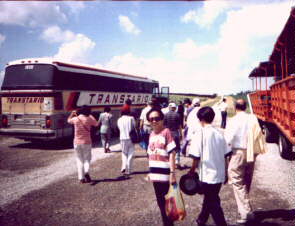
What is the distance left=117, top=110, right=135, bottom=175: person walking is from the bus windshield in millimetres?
4994

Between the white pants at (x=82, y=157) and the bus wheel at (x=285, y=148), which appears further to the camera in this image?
the bus wheel at (x=285, y=148)

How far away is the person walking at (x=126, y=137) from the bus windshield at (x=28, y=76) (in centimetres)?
499

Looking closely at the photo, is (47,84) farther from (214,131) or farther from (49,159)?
(214,131)

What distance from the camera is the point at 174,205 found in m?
3.15

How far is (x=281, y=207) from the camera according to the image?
443 centimetres

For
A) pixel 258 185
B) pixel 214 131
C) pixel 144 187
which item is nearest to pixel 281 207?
pixel 258 185

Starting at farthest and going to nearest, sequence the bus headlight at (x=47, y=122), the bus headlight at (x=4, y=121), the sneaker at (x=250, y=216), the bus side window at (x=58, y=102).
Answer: the bus headlight at (x=4, y=121) → the bus side window at (x=58, y=102) → the bus headlight at (x=47, y=122) → the sneaker at (x=250, y=216)

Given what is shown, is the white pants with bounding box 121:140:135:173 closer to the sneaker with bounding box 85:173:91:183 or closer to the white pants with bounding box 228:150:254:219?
the sneaker with bounding box 85:173:91:183

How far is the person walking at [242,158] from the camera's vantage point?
3.83 meters

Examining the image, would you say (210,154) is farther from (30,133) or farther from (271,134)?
(30,133)

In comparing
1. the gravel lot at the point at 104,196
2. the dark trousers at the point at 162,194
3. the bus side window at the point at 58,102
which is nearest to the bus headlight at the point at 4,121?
the bus side window at the point at 58,102

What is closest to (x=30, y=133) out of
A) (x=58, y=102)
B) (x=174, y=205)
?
(x=58, y=102)

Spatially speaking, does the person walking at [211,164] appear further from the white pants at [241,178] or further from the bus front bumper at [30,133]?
the bus front bumper at [30,133]

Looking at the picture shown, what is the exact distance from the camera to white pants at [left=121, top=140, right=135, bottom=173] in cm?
657
